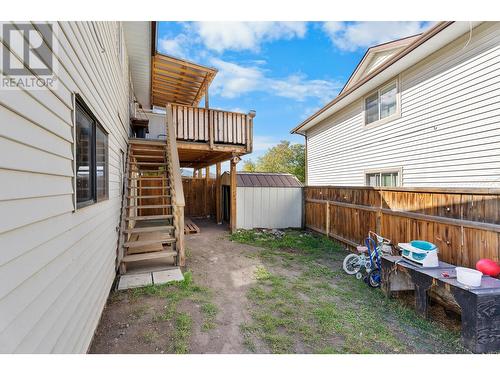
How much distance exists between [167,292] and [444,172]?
6.04m

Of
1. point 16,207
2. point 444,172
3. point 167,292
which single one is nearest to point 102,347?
point 167,292

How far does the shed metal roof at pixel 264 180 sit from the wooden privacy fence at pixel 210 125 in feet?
6.09

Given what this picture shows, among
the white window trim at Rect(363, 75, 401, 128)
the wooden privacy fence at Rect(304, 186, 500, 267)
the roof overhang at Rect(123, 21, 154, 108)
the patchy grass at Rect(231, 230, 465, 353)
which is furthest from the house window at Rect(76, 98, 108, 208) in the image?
the white window trim at Rect(363, 75, 401, 128)

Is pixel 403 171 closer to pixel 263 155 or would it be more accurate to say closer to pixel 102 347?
pixel 102 347

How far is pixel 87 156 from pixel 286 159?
67.9ft

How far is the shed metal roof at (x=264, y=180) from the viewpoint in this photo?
29.9 ft

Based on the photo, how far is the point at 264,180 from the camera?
9.38 meters

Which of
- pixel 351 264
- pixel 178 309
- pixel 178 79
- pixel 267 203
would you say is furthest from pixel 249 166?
pixel 178 309

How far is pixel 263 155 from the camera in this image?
25.7 meters

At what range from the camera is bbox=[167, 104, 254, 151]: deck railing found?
271 inches

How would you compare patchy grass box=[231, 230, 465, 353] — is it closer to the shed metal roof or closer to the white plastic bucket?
the white plastic bucket

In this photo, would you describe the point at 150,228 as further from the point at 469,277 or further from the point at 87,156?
the point at 469,277
